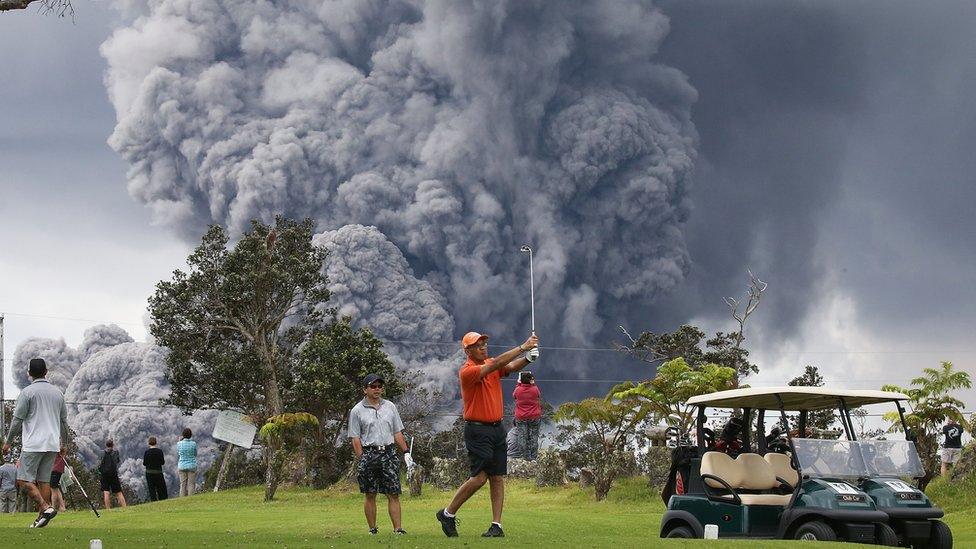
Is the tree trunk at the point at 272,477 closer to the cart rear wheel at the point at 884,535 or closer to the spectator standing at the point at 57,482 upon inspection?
the spectator standing at the point at 57,482

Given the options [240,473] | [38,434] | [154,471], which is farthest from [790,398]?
[240,473]

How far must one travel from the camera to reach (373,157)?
12406cm

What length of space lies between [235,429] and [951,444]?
21487 mm

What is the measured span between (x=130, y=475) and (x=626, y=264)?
56686mm

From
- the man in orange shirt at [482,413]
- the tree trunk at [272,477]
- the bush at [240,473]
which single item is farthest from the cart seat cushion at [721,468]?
the bush at [240,473]

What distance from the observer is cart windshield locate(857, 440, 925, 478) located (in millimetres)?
12578

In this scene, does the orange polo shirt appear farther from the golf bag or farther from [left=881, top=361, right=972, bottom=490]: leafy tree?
[left=881, top=361, right=972, bottom=490]: leafy tree

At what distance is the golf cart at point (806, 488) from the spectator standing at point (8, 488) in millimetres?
16648

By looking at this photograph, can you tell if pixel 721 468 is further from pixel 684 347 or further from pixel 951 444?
pixel 684 347

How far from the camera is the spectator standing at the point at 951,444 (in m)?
25.5

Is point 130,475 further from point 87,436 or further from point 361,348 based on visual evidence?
point 361,348

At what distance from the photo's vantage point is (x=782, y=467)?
13109 mm

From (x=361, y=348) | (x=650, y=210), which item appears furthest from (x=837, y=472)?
(x=650, y=210)

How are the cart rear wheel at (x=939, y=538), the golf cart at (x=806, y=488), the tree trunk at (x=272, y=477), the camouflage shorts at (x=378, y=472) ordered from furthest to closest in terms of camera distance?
the tree trunk at (x=272, y=477), the camouflage shorts at (x=378, y=472), the cart rear wheel at (x=939, y=538), the golf cart at (x=806, y=488)
